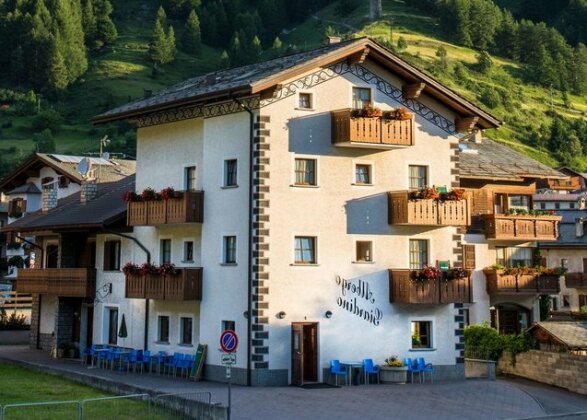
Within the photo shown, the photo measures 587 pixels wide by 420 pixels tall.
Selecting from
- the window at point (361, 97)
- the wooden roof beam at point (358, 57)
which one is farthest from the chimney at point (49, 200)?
the wooden roof beam at point (358, 57)

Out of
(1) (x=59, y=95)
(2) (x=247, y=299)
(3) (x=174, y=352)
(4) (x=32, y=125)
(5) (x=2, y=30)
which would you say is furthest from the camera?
(5) (x=2, y=30)

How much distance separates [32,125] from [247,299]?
4590 inches

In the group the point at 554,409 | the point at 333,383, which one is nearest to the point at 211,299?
the point at 333,383

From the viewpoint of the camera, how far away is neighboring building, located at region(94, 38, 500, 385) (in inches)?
1264

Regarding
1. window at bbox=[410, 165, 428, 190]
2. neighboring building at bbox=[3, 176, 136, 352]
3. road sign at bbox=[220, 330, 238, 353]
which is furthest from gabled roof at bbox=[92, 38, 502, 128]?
road sign at bbox=[220, 330, 238, 353]

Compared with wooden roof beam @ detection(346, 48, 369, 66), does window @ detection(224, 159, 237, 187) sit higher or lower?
lower

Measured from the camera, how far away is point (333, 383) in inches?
1261

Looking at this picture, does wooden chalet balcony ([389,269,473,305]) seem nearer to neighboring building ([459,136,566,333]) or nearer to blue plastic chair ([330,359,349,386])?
blue plastic chair ([330,359,349,386])

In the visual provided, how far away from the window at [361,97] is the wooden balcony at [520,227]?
42.0ft

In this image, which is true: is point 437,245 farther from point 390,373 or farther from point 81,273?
point 81,273

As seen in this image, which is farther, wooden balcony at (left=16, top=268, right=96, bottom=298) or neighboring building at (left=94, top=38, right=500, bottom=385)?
wooden balcony at (left=16, top=268, right=96, bottom=298)

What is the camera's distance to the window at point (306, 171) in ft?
108

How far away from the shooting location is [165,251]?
120ft

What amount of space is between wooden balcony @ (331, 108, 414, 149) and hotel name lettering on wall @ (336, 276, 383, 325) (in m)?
5.10
